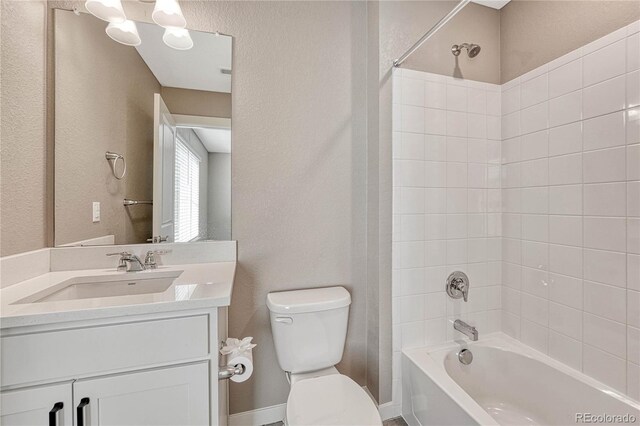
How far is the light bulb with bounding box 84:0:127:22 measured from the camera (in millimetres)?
1221

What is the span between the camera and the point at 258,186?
1545mm

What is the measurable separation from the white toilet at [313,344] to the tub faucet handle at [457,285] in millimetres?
643

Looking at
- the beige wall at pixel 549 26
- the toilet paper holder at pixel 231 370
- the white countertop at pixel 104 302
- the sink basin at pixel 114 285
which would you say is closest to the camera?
the white countertop at pixel 104 302

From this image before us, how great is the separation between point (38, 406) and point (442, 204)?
5.99 feet

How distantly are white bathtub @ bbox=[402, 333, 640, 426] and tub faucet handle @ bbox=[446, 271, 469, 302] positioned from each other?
11.2 inches

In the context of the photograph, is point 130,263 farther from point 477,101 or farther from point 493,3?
point 493,3

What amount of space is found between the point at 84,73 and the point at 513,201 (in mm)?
2371

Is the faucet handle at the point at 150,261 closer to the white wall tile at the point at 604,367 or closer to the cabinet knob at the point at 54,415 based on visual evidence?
the cabinet knob at the point at 54,415

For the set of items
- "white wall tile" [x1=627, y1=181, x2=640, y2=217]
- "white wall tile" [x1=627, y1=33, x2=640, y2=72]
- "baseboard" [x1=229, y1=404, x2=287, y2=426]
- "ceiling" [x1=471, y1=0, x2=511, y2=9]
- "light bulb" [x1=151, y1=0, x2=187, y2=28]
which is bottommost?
"baseboard" [x1=229, y1=404, x2=287, y2=426]

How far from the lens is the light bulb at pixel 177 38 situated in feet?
4.64

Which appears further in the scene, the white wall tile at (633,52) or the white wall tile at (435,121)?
the white wall tile at (435,121)

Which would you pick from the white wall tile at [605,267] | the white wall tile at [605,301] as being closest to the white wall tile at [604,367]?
the white wall tile at [605,301]

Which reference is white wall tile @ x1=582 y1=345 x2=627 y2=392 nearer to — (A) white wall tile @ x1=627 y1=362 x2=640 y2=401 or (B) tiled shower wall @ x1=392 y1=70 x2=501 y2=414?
(A) white wall tile @ x1=627 y1=362 x2=640 y2=401

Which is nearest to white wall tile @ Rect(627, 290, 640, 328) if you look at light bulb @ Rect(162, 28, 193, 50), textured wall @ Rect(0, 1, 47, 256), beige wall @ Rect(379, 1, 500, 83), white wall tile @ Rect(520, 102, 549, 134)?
white wall tile @ Rect(520, 102, 549, 134)
